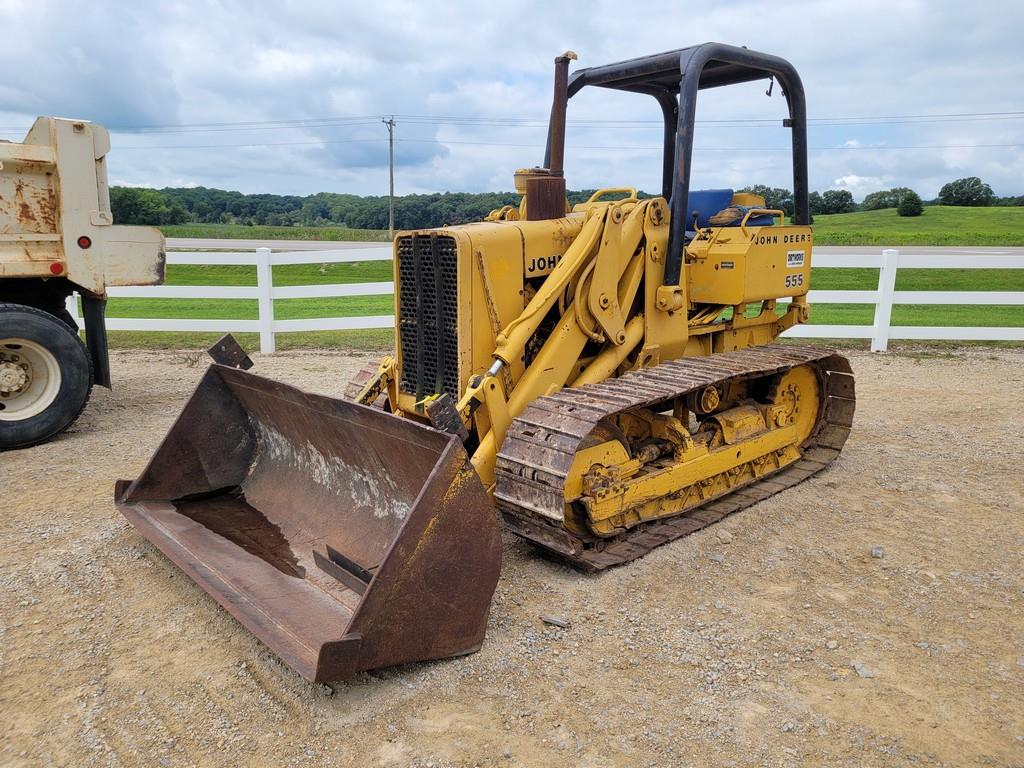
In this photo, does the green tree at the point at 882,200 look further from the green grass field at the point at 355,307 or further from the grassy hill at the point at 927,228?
the green grass field at the point at 355,307

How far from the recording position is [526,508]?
426 cm

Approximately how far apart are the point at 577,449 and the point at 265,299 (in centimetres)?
813

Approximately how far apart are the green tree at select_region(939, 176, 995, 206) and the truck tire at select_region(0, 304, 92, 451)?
201 feet

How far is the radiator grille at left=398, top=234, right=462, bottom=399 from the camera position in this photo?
479cm

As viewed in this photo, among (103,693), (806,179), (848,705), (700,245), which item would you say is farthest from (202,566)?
(806,179)

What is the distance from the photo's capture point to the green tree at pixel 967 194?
5662 centimetres

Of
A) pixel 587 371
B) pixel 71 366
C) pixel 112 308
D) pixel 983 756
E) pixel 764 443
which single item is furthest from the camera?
pixel 112 308

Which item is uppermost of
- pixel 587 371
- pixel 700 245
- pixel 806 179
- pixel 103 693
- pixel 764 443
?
pixel 806 179

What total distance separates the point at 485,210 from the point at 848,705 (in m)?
4.09

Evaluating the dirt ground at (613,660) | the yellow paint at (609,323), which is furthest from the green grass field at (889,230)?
the dirt ground at (613,660)

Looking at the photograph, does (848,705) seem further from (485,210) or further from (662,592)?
(485,210)

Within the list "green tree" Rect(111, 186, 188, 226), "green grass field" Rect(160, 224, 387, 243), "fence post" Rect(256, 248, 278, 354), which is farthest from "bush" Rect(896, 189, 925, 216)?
"fence post" Rect(256, 248, 278, 354)

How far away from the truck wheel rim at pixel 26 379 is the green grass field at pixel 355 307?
16.5 ft

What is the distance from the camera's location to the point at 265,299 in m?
11.2
